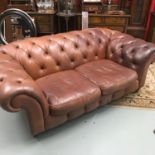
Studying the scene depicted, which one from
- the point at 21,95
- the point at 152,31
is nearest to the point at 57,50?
the point at 21,95

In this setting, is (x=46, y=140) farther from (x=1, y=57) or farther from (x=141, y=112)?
(x=141, y=112)

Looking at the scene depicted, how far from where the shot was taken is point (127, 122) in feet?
5.93

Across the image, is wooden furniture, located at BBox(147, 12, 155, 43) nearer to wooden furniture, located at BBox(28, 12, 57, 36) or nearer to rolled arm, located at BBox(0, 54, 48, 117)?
wooden furniture, located at BBox(28, 12, 57, 36)

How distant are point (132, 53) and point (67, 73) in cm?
79

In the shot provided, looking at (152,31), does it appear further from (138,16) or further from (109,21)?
(109,21)

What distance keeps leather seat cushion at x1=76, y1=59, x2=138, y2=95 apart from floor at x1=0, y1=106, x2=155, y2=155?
A: 337 millimetres

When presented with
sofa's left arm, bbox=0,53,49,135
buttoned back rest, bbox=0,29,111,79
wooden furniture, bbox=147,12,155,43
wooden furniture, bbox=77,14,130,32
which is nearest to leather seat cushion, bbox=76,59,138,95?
buttoned back rest, bbox=0,29,111,79

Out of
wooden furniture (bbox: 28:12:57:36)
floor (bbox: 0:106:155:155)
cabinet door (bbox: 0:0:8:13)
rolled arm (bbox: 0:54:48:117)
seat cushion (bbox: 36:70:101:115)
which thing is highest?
cabinet door (bbox: 0:0:8:13)

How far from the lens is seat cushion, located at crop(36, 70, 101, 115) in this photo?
58.0 inches

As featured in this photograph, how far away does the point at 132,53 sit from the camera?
79.7 inches

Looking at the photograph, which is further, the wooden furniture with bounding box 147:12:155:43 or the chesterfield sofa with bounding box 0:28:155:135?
the wooden furniture with bounding box 147:12:155:43

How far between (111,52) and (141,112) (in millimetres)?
806

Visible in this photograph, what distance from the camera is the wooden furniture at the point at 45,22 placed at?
3232 millimetres

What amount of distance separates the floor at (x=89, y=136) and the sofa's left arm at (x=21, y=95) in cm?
17
